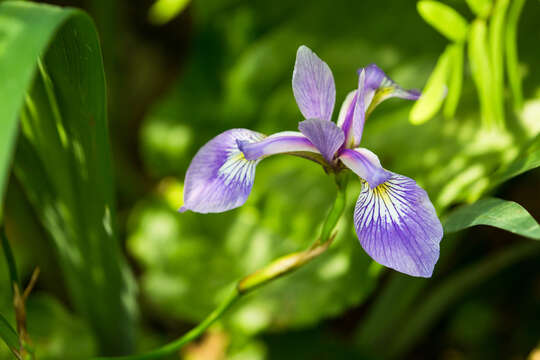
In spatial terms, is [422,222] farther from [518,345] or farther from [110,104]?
[110,104]

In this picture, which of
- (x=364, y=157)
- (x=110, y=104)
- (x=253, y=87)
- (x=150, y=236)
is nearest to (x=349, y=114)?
(x=364, y=157)

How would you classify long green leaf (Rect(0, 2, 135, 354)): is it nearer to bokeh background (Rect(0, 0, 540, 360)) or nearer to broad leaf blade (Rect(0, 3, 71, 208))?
broad leaf blade (Rect(0, 3, 71, 208))

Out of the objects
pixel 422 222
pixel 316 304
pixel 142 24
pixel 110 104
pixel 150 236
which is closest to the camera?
pixel 422 222

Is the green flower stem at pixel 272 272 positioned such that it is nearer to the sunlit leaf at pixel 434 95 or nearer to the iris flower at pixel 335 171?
the iris flower at pixel 335 171

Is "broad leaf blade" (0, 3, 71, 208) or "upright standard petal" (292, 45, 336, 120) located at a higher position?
"broad leaf blade" (0, 3, 71, 208)

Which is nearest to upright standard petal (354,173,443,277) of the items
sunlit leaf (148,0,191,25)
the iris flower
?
the iris flower
